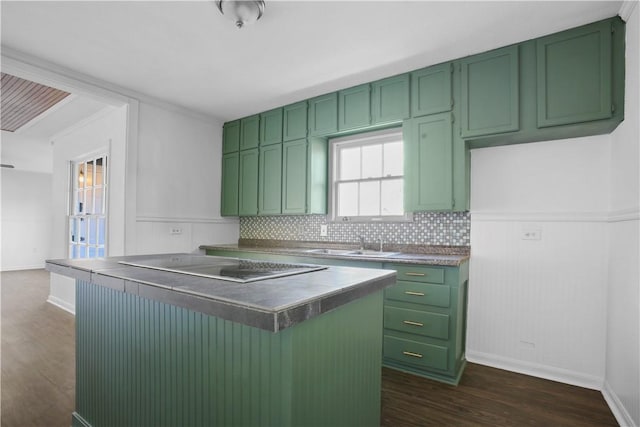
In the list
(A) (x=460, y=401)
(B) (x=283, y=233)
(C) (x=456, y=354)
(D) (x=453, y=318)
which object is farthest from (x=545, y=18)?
(B) (x=283, y=233)

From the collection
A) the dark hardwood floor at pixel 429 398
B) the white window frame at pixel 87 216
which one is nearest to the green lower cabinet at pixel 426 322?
the dark hardwood floor at pixel 429 398

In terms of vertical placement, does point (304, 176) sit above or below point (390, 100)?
below

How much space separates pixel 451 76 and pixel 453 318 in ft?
6.99

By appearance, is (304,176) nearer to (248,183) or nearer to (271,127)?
(271,127)

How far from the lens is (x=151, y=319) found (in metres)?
1.50

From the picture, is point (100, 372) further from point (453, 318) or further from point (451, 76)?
point (451, 76)

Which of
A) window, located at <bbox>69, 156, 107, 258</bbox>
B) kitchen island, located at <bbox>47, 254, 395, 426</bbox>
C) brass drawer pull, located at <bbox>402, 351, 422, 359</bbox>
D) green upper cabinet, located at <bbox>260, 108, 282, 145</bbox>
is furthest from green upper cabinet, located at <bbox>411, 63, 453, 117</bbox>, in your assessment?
window, located at <bbox>69, 156, 107, 258</bbox>

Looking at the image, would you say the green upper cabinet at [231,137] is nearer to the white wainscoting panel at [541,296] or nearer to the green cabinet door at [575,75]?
the white wainscoting panel at [541,296]

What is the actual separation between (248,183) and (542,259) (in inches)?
139

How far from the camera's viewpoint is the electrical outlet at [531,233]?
2774 mm

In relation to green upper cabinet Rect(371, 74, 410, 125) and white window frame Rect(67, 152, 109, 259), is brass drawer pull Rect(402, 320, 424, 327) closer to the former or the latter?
green upper cabinet Rect(371, 74, 410, 125)

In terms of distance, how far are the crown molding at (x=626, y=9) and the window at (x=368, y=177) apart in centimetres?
185

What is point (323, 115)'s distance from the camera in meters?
3.82

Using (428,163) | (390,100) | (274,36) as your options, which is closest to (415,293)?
(428,163)
